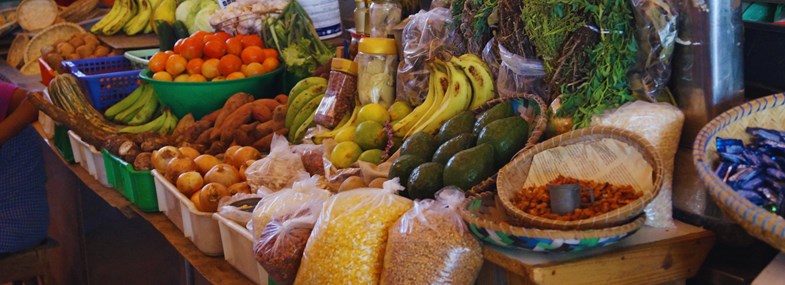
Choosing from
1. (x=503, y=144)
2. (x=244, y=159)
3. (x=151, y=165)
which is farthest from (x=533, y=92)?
(x=151, y=165)

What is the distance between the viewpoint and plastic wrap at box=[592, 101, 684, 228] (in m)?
1.87

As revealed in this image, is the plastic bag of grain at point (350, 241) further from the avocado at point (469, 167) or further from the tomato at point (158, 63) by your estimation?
the tomato at point (158, 63)

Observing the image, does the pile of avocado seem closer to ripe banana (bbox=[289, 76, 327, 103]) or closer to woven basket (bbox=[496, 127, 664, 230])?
woven basket (bbox=[496, 127, 664, 230])

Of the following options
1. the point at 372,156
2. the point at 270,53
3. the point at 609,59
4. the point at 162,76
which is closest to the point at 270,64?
the point at 270,53

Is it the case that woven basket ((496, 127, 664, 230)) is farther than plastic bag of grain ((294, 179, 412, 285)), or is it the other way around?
plastic bag of grain ((294, 179, 412, 285))

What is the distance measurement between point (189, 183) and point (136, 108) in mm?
1376

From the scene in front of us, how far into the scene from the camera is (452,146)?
85.0 inches

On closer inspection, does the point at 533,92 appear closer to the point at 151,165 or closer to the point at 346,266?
the point at 346,266

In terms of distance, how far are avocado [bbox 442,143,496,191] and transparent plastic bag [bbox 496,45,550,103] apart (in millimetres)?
352

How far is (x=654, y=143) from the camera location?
1890mm

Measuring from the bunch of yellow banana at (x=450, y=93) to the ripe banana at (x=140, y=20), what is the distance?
293cm

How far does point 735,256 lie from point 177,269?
6.84 feet

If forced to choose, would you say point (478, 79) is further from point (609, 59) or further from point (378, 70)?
point (609, 59)

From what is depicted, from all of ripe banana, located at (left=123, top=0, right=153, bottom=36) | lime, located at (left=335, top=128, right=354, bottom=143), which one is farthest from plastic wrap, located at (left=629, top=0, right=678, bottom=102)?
ripe banana, located at (left=123, top=0, right=153, bottom=36)
